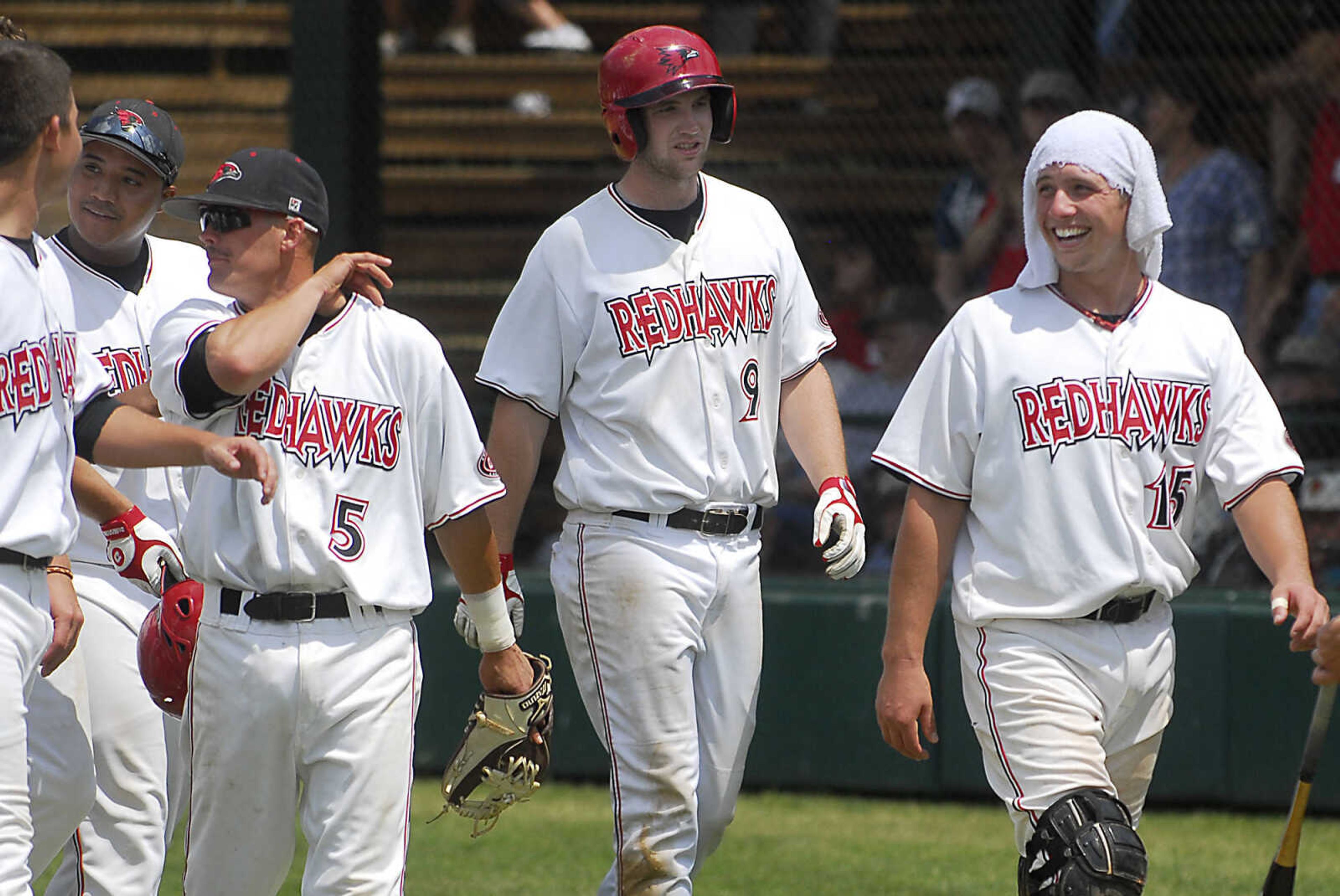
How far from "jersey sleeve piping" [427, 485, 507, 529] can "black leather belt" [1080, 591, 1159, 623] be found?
1.23 m

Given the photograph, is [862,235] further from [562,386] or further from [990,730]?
[990,730]

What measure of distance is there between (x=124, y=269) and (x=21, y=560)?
4.37 feet

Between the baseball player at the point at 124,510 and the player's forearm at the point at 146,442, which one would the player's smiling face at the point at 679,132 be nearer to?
the baseball player at the point at 124,510

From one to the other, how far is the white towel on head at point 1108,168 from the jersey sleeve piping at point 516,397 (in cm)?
118

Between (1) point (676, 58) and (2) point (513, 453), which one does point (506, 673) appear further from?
(1) point (676, 58)

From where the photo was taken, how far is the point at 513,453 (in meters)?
4.19

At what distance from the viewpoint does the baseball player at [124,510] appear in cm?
387

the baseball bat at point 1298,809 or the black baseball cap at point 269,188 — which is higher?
the black baseball cap at point 269,188

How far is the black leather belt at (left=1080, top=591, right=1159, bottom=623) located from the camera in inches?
141

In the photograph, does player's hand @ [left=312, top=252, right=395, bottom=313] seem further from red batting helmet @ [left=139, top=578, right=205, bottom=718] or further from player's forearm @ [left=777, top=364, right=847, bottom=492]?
player's forearm @ [left=777, top=364, right=847, bottom=492]

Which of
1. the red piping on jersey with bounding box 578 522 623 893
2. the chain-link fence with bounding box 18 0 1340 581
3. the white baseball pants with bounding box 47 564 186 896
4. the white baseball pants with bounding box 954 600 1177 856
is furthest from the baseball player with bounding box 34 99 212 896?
the chain-link fence with bounding box 18 0 1340 581

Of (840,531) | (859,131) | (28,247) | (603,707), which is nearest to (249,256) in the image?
A: (28,247)

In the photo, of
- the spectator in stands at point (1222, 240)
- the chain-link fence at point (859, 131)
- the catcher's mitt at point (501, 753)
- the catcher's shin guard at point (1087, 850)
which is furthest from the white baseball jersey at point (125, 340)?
the spectator in stands at point (1222, 240)

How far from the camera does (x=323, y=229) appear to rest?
3432 millimetres
